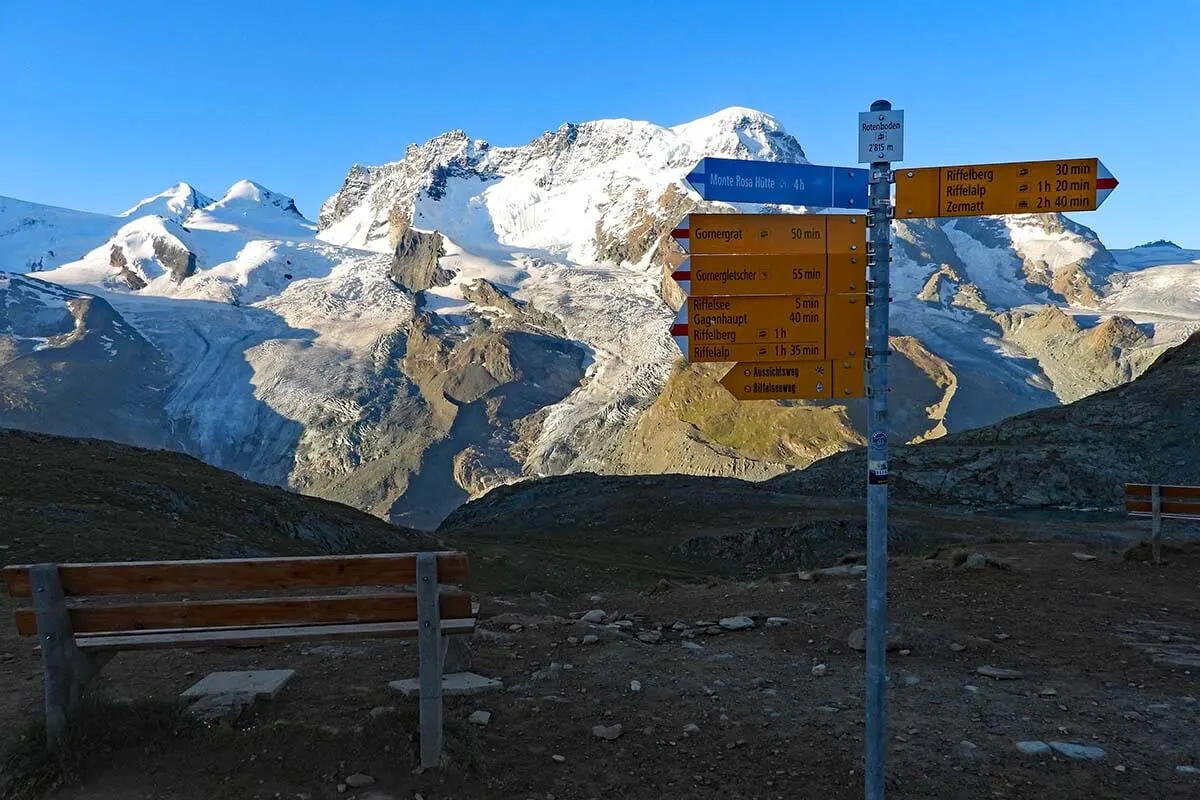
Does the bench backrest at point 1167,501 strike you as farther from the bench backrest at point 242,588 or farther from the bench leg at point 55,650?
the bench leg at point 55,650

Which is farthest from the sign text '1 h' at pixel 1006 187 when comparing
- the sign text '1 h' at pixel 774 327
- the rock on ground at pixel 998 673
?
the rock on ground at pixel 998 673

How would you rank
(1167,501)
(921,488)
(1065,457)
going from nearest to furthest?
1. (1167,501)
2. (1065,457)
3. (921,488)

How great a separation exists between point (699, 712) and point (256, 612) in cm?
416

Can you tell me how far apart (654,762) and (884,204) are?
15.5 feet

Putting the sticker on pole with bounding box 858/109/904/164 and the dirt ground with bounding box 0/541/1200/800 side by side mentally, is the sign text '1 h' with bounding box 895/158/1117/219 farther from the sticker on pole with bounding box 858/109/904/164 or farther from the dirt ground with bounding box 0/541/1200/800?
the dirt ground with bounding box 0/541/1200/800

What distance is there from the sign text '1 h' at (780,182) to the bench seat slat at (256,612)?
3.58 meters

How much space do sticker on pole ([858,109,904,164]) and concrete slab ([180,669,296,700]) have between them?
6.34 m

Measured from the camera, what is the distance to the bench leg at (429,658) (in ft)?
19.1

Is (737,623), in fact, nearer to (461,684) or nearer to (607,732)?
(607,732)

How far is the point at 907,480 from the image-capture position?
42.9 meters

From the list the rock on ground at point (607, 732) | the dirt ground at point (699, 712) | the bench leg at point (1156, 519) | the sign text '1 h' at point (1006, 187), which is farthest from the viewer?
the bench leg at point (1156, 519)

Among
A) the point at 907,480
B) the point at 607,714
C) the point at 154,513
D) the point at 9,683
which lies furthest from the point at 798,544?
the point at 9,683

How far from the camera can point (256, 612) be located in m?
6.01

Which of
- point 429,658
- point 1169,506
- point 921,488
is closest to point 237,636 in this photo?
point 429,658
